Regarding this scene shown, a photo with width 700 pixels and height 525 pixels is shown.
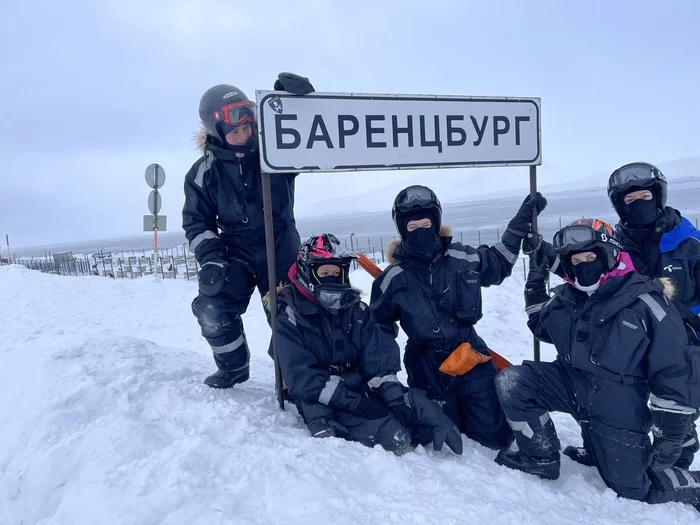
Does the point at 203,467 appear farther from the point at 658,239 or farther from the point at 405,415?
the point at 658,239

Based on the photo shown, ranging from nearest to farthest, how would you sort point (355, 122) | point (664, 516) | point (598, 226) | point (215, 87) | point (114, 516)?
1. point (114, 516)
2. point (664, 516)
3. point (598, 226)
4. point (355, 122)
5. point (215, 87)

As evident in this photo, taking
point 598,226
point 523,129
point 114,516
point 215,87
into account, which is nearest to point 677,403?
point 598,226

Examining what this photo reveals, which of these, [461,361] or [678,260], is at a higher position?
[678,260]

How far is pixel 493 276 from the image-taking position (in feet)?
12.2

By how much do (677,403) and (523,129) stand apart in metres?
2.10

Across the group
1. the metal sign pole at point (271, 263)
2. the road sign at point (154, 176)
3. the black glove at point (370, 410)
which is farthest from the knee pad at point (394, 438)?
the road sign at point (154, 176)

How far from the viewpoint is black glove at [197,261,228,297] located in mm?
3469

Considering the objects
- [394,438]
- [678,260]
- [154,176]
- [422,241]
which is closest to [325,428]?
[394,438]

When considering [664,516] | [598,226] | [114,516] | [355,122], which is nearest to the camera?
[114,516]

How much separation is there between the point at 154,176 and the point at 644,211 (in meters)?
11.3

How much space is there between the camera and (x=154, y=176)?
1216 cm

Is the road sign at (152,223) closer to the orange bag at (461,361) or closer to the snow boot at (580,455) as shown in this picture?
the orange bag at (461,361)

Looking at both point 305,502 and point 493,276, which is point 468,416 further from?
point 305,502

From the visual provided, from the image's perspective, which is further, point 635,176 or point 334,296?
point 635,176
